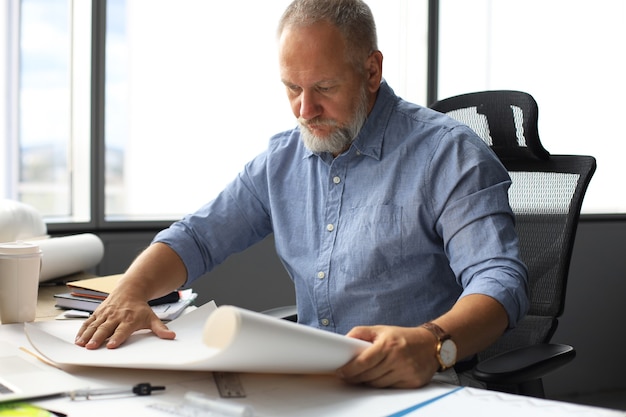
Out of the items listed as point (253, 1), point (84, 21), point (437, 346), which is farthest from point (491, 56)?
point (437, 346)

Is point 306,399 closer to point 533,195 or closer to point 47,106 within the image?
point 533,195

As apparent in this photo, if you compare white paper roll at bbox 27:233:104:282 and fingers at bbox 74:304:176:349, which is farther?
white paper roll at bbox 27:233:104:282

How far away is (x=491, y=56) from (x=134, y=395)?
2.79 m

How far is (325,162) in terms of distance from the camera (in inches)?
64.9

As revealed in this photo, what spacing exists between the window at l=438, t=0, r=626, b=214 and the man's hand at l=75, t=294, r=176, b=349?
7.45 feet

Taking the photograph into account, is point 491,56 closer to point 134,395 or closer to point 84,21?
point 84,21

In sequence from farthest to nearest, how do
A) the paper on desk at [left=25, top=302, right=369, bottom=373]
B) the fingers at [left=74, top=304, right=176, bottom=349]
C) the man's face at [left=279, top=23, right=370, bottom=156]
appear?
the man's face at [left=279, top=23, right=370, bottom=156], the fingers at [left=74, top=304, right=176, bottom=349], the paper on desk at [left=25, top=302, right=369, bottom=373]

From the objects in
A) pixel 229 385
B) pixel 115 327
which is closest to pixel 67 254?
pixel 115 327

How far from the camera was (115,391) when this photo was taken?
3.22 feet

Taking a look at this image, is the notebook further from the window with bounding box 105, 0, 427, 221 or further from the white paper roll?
the window with bounding box 105, 0, 427, 221

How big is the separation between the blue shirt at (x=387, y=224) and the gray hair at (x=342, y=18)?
A: 14 centimetres

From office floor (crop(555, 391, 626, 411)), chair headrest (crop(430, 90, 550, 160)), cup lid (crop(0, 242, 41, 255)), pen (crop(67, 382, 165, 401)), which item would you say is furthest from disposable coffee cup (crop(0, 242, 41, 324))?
office floor (crop(555, 391, 626, 411))

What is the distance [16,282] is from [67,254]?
0.49m

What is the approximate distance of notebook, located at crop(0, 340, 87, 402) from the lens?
3.17 ft
